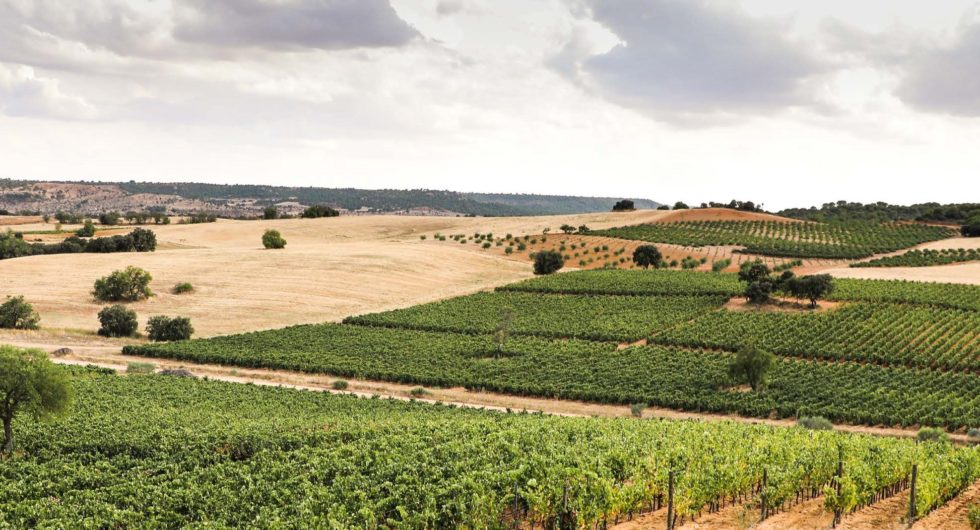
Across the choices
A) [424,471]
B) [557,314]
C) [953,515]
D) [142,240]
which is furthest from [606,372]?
[142,240]

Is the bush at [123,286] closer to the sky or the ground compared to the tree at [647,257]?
closer to the ground

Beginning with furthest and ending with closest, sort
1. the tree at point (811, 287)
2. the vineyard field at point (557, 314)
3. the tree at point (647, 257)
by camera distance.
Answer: the tree at point (647, 257)
the tree at point (811, 287)
the vineyard field at point (557, 314)

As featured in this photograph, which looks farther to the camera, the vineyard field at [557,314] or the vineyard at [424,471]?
the vineyard field at [557,314]

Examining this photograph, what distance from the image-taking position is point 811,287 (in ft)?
284

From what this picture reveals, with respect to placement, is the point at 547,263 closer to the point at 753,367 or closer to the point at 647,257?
the point at 647,257

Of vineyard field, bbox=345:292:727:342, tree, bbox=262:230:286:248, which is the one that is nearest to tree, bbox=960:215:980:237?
vineyard field, bbox=345:292:727:342

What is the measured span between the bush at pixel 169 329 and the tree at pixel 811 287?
6012cm

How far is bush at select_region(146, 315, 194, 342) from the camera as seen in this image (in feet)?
251

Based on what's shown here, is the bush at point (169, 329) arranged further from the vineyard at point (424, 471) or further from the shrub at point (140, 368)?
the vineyard at point (424, 471)

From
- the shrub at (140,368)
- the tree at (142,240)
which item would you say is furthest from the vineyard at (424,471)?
the tree at (142,240)

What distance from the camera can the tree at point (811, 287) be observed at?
3398 inches

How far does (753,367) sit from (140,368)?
44102 mm

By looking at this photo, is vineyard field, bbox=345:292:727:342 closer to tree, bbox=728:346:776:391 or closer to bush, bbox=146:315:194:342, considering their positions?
bush, bbox=146:315:194:342

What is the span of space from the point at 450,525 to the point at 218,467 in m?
12.7
